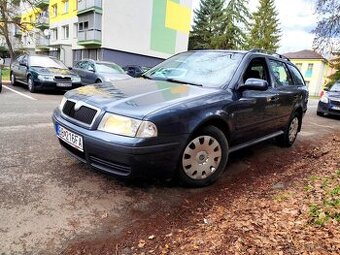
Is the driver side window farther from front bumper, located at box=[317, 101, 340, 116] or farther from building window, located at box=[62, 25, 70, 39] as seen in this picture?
building window, located at box=[62, 25, 70, 39]

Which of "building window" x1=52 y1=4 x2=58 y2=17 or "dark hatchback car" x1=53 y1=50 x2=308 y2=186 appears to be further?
"building window" x1=52 y1=4 x2=58 y2=17

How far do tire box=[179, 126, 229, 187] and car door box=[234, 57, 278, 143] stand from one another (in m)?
0.47

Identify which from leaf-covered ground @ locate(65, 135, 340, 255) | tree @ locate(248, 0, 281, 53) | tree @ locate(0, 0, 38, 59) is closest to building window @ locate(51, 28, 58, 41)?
tree @ locate(0, 0, 38, 59)

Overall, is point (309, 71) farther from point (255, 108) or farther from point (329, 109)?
point (255, 108)

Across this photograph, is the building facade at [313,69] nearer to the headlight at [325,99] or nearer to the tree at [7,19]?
the tree at [7,19]

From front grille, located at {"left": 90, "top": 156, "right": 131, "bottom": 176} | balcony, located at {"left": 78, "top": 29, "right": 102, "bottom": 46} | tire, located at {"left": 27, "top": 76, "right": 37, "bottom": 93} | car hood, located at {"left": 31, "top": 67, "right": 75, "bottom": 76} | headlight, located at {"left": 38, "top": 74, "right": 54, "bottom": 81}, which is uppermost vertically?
balcony, located at {"left": 78, "top": 29, "right": 102, "bottom": 46}

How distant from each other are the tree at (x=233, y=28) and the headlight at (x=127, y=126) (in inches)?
1544

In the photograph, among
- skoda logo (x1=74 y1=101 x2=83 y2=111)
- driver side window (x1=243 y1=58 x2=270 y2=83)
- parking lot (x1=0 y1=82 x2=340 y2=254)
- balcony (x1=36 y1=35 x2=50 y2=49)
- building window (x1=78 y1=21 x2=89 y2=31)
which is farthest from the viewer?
balcony (x1=36 y1=35 x2=50 y2=49)

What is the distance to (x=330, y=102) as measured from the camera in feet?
39.3

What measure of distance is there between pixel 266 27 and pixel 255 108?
44.2 m

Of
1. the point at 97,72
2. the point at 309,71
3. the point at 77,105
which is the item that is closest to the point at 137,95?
the point at 77,105

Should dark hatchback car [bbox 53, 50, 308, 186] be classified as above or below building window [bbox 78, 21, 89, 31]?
below

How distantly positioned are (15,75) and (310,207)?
537 inches

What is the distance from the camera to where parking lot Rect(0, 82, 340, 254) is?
107 inches
